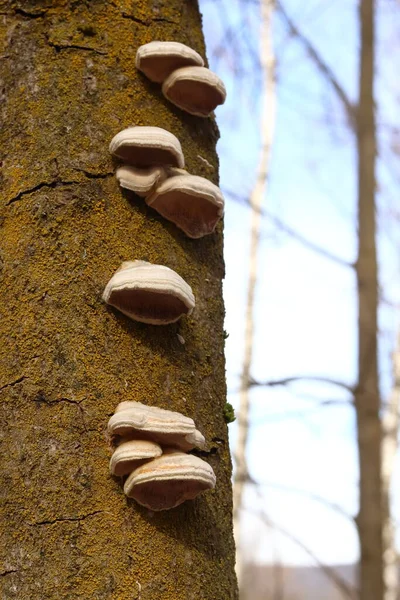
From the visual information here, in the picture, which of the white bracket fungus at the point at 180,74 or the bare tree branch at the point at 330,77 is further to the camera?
the bare tree branch at the point at 330,77

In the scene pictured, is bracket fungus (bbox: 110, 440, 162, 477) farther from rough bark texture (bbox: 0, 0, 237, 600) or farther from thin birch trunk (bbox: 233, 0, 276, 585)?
thin birch trunk (bbox: 233, 0, 276, 585)

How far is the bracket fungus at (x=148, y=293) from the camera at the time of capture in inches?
59.7

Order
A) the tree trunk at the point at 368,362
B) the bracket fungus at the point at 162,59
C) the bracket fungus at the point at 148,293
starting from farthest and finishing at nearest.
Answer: the tree trunk at the point at 368,362, the bracket fungus at the point at 162,59, the bracket fungus at the point at 148,293

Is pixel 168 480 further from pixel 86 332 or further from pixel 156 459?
pixel 86 332

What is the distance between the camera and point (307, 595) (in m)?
80.1

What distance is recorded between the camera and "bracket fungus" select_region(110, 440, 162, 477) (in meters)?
1.40

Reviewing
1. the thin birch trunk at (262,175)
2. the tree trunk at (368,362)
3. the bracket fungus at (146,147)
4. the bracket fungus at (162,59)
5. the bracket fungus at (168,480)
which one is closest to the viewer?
the bracket fungus at (168,480)

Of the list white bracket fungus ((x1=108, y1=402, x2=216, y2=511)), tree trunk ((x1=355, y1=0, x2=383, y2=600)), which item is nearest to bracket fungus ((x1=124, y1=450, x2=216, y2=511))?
white bracket fungus ((x1=108, y1=402, x2=216, y2=511))

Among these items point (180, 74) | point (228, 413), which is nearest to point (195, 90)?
point (180, 74)

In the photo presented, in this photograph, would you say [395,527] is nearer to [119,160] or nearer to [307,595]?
[119,160]

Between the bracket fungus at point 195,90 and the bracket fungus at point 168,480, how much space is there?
3.31 feet

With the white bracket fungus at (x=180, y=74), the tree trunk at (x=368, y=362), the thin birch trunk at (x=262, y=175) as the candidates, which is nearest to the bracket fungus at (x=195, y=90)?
the white bracket fungus at (x=180, y=74)

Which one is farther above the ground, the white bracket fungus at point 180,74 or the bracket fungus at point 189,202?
the white bracket fungus at point 180,74

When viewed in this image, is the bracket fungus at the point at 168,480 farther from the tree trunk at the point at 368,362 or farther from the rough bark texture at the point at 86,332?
the tree trunk at the point at 368,362
